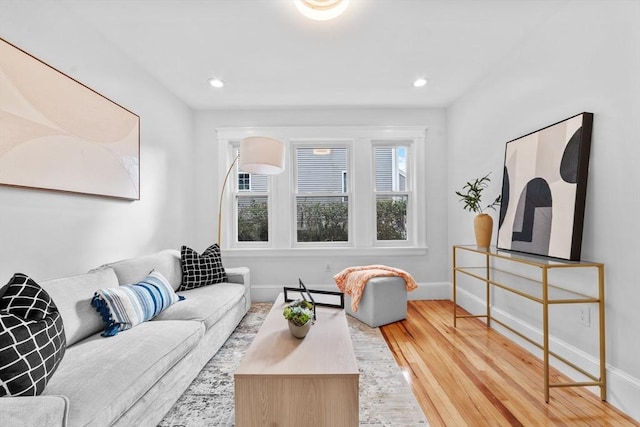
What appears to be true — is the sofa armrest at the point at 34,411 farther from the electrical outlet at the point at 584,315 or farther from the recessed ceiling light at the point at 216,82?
the recessed ceiling light at the point at 216,82

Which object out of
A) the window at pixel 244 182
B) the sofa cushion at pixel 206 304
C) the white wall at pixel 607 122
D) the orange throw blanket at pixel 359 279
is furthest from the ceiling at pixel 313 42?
the sofa cushion at pixel 206 304

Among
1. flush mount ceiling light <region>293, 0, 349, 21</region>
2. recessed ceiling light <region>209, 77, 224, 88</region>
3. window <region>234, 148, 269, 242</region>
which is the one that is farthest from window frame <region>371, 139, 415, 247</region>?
flush mount ceiling light <region>293, 0, 349, 21</region>

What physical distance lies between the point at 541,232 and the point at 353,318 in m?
1.97

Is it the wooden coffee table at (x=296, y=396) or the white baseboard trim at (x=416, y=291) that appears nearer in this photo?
the wooden coffee table at (x=296, y=396)

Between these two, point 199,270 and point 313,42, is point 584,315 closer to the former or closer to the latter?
point 313,42

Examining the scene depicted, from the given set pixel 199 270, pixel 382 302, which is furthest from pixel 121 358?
pixel 382 302

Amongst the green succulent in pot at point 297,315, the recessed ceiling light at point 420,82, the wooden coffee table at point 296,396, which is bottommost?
the wooden coffee table at point 296,396

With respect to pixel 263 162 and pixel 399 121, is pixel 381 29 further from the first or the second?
pixel 399 121

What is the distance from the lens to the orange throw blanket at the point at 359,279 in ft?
10.5

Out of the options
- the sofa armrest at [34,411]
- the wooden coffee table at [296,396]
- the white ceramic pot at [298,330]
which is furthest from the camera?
the white ceramic pot at [298,330]

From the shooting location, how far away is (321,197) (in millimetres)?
4281

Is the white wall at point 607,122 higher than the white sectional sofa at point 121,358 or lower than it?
higher

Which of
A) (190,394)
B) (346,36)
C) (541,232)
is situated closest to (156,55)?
(346,36)

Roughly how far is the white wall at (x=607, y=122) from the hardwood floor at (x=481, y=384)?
28 cm
